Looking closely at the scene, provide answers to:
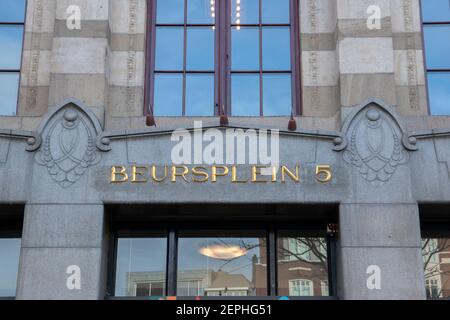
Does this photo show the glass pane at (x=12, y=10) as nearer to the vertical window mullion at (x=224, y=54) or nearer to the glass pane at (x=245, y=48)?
the vertical window mullion at (x=224, y=54)

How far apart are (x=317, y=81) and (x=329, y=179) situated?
2.10m

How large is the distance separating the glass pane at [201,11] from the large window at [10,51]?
315 cm

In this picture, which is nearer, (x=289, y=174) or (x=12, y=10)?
(x=289, y=174)

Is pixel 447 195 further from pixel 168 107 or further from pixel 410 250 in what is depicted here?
pixel 168 107

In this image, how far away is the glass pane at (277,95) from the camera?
1376 cm

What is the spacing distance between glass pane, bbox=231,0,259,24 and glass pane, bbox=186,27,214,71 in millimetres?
540

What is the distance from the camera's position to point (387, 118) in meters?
12.8

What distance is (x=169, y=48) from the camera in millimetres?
14156

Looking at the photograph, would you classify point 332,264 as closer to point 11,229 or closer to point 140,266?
point 140,266

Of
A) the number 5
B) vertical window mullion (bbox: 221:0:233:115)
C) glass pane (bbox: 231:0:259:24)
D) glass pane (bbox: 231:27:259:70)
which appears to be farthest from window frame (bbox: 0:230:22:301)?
glass pane (bbox: 231:0:259:24)

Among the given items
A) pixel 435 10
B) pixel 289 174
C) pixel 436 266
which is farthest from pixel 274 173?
pixel 435 10

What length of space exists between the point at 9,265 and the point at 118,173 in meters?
2.63
